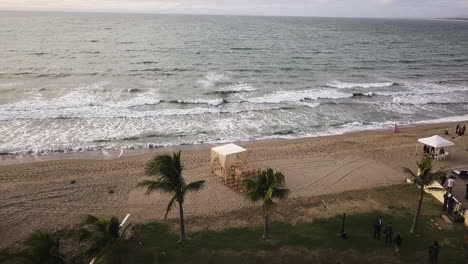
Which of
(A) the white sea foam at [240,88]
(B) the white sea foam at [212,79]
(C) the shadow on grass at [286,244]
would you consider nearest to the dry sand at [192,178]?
(C) the shadow on grass at [286,244]

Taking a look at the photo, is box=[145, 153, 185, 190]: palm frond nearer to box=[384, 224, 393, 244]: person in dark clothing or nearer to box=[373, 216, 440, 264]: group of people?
box=[373, 216, 440, 264]: group of people

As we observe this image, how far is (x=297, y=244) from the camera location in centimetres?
1238

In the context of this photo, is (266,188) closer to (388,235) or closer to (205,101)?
(388,235)

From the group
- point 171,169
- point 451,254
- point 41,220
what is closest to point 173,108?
point 41,220

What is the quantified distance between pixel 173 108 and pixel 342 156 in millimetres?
16041

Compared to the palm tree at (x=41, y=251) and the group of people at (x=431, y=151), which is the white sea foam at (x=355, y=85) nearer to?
the group of people at (x=431, y=151)

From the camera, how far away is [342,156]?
71.9ft

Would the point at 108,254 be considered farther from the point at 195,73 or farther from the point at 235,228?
the point at 195,73

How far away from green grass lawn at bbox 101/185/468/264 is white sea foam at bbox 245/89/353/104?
2138 cm

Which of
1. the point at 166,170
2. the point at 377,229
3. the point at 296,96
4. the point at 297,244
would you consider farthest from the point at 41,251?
the point at 296,96

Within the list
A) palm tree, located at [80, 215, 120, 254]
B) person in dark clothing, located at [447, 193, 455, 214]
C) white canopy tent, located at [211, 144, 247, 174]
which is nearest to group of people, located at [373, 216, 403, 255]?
person in dark clothing, located at [447, 193, 455, 214]

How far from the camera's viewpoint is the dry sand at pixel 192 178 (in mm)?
15359

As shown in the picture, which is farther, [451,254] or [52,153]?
[52,153]

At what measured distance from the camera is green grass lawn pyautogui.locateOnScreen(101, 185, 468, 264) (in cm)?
1155
